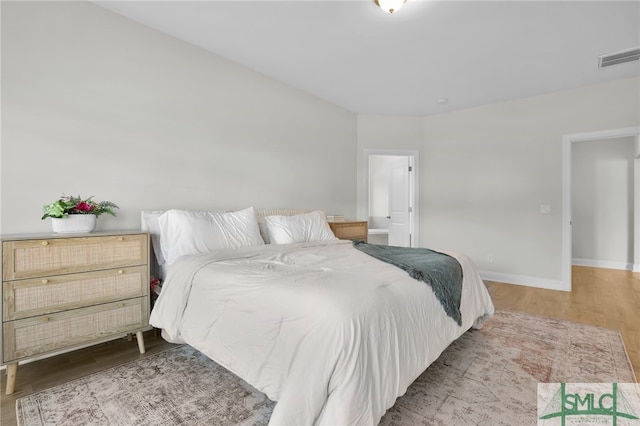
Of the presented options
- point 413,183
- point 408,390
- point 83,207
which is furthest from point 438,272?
point 413,183

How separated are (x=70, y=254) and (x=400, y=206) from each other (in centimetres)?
505

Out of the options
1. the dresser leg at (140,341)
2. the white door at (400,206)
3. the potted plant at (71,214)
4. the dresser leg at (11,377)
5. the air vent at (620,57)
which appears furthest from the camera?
the white door at (400,206)

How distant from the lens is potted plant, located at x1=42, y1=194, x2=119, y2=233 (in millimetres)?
2027

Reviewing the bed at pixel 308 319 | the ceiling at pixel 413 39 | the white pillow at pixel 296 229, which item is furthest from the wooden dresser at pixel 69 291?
the ceiling at pixel 413 39

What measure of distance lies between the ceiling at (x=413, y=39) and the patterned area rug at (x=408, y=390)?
8.90ft

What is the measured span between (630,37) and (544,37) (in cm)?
82

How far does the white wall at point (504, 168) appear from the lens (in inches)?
159

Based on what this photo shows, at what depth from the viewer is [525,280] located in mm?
4422

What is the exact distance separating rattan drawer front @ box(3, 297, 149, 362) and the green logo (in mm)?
2626

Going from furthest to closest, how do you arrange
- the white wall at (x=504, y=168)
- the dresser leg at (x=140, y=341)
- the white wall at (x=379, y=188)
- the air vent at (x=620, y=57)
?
the white wall at (x=379, y=188)
the white wall at (x=504, y=168)
the air vent at (x=620, y=57)
the dresser leg at (x=140, y=341)

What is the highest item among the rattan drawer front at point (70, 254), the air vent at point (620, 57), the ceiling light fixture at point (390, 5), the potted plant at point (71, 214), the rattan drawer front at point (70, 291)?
the air vent at point (620, 57)

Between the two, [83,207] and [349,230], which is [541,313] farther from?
[83,207]

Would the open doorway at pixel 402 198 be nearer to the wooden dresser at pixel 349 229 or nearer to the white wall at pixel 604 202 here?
the wooden dresser at pixel 349 229

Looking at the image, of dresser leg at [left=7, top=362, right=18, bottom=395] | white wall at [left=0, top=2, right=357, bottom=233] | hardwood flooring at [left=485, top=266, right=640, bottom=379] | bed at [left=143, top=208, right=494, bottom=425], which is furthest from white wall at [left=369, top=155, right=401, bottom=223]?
dresser leg at [left=7, top=362, right=18, bottom=395]
